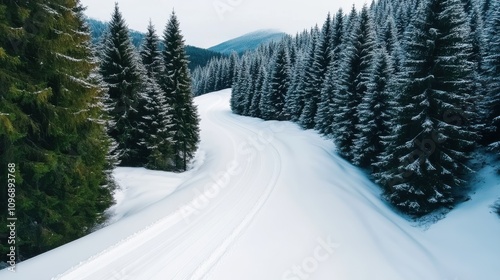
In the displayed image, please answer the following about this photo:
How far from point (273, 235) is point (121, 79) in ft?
54.9

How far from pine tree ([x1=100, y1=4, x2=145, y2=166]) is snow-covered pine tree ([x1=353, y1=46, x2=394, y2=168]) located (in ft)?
54.8

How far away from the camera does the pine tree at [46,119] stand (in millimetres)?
8648

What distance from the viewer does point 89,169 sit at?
11562 mm

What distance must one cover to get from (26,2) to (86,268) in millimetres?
7940

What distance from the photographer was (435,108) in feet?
51.3

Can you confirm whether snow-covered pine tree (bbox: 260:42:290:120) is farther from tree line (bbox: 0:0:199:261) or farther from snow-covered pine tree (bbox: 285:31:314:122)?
tree line (bbox: 0:0:199:261)

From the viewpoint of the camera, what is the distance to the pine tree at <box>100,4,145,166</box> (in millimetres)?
21062

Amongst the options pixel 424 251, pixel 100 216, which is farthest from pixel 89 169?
pixel 424 251

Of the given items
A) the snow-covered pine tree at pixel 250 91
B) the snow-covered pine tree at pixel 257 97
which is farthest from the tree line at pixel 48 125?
the snow-covered pine tree at pixel 250 91

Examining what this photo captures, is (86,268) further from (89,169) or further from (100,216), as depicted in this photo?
(100,216)

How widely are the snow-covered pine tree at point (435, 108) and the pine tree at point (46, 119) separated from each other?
591 inches

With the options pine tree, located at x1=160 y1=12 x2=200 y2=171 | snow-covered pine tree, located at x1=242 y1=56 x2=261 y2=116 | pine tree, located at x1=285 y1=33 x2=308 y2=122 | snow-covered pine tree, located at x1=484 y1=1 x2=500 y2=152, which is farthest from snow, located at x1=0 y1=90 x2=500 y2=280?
snow-covered pine tree, located at x1=242 y1=56 x2=261 y2=116

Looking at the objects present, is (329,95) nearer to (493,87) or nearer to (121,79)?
(493,87)

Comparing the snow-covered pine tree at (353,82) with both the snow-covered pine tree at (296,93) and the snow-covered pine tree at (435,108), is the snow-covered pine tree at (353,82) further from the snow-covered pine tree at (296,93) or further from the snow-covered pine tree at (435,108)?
the snow-covered pine tree at (296,93)
